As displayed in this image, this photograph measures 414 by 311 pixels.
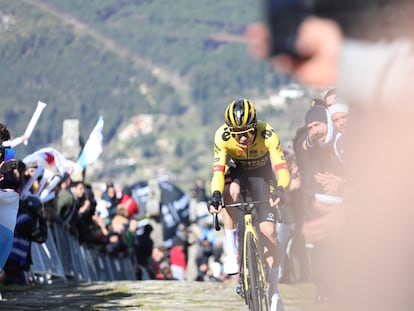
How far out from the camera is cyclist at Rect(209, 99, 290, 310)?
10.4 m

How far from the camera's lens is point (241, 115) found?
10.4 metres

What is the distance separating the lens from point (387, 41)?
3.44m

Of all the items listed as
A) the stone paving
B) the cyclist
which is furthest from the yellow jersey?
the stone paving

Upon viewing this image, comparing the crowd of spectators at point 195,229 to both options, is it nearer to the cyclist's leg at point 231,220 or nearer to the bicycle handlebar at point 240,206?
the bicycle handlebar at point 240,206

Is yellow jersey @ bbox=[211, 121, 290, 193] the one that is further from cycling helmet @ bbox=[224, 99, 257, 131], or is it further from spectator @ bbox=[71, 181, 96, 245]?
spectator @ bbox=[71, 181, 96, 245]

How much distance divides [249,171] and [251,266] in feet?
3.64

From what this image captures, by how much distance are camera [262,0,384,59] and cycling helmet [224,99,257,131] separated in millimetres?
7007

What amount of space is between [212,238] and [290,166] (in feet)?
50.1

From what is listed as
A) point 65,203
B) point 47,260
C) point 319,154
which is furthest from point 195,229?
point 319,154

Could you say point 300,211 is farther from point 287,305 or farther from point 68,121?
point 68,121

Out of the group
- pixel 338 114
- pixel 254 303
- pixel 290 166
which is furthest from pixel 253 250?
pixel 290 166

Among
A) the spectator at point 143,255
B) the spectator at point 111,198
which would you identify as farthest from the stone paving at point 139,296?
the spectator at point 143,255

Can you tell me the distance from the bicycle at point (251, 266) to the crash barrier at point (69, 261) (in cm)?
650

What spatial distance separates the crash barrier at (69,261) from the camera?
1705 centimetres
